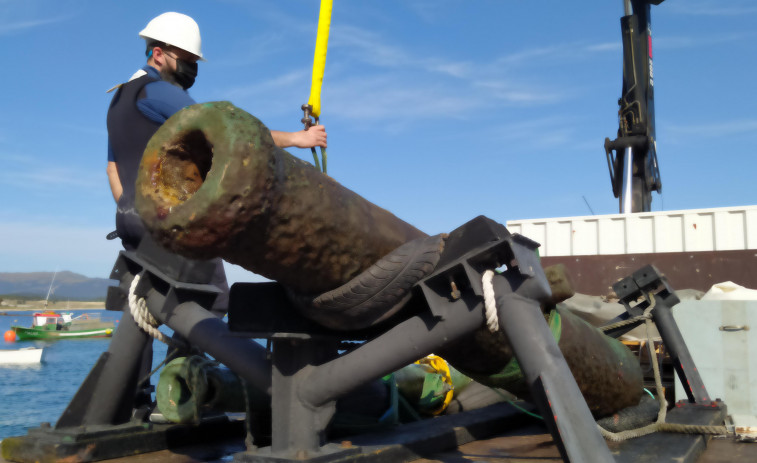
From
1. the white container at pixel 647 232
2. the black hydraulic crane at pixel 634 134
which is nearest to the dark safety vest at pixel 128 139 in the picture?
the white container at pixel 647 232

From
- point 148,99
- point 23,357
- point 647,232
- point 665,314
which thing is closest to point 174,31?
point 148,99

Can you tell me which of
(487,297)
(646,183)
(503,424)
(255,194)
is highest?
(646,183)

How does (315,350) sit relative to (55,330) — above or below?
below

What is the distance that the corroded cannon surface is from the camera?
75.5 inches

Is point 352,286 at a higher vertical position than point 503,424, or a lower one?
higher

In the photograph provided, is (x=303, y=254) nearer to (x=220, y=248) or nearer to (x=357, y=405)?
(x=220, y=248)

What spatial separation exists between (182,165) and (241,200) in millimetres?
316

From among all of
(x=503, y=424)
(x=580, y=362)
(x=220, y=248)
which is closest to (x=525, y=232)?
(x=503, y=424)

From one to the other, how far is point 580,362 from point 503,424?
1.06 m

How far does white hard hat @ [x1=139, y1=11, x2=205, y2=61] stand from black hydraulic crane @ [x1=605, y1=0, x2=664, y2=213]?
451 inches

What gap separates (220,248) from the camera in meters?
2.01

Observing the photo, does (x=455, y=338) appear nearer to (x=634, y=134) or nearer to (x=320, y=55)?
(x=320, y=55)

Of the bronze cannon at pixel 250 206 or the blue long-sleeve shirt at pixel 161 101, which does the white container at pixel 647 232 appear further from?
the bronze cannon at pixel 250 206

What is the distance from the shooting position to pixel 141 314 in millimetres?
3355
